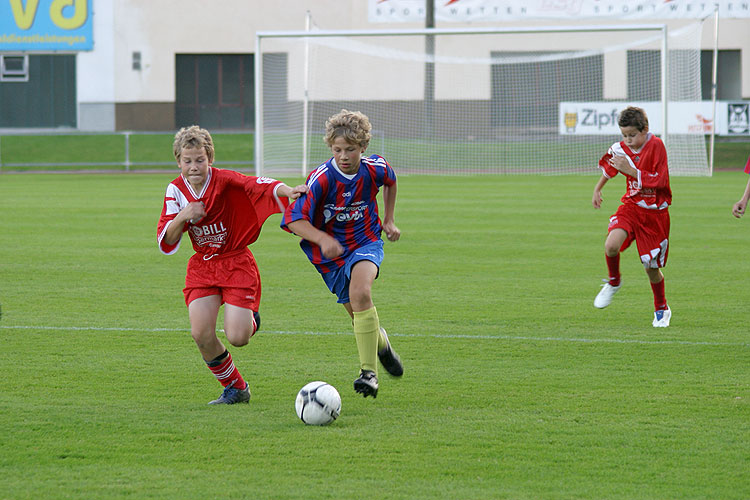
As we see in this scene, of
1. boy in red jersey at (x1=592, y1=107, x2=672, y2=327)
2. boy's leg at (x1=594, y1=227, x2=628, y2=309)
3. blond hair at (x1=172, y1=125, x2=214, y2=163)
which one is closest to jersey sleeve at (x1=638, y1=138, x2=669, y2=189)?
boy in red jersey at (x1=592, y1=107, x2=672, y2=327)

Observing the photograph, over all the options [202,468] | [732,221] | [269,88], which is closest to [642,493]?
[202,468]

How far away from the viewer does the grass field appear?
371cm

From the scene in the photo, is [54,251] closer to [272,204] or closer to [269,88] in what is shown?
[272,204]

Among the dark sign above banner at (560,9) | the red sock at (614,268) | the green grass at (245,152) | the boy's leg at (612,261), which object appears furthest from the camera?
the dark sign above banner at (560,9)

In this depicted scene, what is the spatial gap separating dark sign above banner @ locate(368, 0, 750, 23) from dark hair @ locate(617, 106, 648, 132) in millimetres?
24696

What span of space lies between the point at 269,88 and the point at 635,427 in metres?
28.4

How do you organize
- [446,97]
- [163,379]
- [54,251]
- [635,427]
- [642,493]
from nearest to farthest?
[642,493] < [635,427] < [163,379] < [54,251] < [446,97]

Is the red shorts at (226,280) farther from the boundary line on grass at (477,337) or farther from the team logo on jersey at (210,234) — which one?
the boundary line on grass at (477,337)

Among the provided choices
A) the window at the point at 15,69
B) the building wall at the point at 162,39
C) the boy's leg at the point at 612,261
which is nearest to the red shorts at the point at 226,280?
the boy's leg at the point at 612,261

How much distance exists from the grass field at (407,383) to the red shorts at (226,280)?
0.52 metres

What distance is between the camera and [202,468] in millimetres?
3791

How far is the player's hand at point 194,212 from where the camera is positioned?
4.54 m

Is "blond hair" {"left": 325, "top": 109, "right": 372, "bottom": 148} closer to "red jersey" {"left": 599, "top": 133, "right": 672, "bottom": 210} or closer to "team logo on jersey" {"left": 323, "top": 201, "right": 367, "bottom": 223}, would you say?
"team logo on jersey" {"left": 323, "top": 201, "right": 367, "bottom": 223}

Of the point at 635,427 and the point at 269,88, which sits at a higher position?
the point at 269,88
